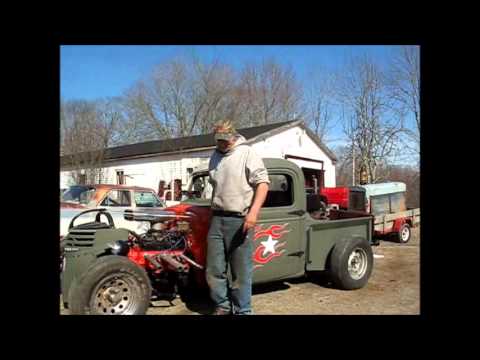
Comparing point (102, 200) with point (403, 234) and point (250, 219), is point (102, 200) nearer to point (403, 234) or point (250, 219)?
point (250, 219)

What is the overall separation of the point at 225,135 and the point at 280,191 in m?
1.48

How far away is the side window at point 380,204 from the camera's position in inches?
444

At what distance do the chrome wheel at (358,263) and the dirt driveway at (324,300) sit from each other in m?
0.23

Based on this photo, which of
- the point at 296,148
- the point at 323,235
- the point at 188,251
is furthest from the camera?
the point at 296,148

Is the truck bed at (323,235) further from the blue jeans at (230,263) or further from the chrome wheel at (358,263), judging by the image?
the blue jeans at (230,263)

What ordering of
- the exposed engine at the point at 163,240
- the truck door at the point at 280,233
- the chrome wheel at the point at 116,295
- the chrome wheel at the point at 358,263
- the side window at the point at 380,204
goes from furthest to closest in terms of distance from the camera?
the side window at the point at 380,204 < the chrome wheel at the point at 358,263 < the truck door at the point at 280,233 < the exposed engine at the point at 163,240 < the chrome wheel at the point at 116,295

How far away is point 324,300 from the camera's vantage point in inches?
196

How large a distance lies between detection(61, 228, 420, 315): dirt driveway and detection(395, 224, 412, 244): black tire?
16.1ft

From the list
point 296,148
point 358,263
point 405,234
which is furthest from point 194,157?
point 358,263

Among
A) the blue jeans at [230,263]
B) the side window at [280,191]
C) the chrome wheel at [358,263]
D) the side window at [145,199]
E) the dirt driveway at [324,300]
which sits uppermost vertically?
the side window at [280,191]

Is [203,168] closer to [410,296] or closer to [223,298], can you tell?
[223,298]

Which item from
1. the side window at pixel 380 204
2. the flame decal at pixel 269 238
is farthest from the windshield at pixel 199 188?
→ the side window at pixel 380 204

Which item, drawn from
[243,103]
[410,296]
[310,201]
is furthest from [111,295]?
[243,103]

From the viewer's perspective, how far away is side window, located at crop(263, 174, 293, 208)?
489 centimetres
